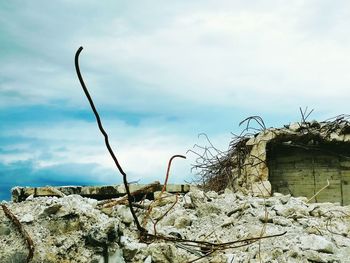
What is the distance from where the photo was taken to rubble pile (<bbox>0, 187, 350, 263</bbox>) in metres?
3.04

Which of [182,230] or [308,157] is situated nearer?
[182,230]

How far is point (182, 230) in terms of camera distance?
460 cm

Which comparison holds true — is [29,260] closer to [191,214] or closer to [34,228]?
[34,228]

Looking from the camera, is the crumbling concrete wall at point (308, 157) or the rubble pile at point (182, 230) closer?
the rubble pile at point (182, 230)

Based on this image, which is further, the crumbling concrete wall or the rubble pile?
the crumbling concrete wall

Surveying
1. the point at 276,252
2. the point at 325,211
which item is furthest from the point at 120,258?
the point at 325,211

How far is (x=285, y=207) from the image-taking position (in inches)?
220

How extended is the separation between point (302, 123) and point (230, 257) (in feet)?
23.1

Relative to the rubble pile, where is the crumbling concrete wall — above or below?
above

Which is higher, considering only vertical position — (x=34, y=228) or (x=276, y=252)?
(x=34, y=228)

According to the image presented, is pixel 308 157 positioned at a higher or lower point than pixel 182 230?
higher

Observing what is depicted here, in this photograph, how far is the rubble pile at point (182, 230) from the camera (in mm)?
3043

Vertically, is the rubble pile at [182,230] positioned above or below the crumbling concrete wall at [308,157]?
below

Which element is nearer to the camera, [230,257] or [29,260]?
[29,260]
